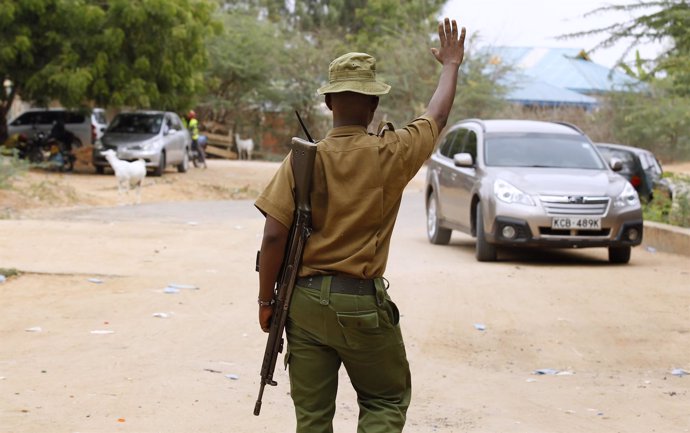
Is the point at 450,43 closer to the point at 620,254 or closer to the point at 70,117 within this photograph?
the point at 620,254

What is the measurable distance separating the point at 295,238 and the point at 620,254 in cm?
1021

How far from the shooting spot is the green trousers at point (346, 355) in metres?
4.11

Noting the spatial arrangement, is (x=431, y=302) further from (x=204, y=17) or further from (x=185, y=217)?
(x=204, y=17)

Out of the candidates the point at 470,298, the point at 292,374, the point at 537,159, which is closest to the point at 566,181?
the point at 537,159

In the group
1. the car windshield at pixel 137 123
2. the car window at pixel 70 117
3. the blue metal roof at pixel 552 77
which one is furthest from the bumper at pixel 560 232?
the blue metal roof at pixel 552 77

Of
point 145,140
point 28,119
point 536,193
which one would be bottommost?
point 145,140

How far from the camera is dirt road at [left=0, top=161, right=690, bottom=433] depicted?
637 centimetres

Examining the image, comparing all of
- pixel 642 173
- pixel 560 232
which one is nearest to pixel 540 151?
pixel 560 232

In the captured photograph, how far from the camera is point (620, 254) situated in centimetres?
1373

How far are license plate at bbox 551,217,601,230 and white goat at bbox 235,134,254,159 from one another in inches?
1345

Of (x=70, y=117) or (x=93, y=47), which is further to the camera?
(x=70, y=117)

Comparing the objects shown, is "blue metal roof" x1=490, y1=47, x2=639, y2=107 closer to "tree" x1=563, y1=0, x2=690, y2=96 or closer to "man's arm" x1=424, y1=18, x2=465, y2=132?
"tree" x1=563, y1=0, x2=690, y2=96

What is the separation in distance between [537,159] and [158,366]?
26.7 feet

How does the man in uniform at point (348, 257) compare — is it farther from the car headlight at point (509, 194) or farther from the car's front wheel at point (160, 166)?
the car's front wheel at point (160, 166)
